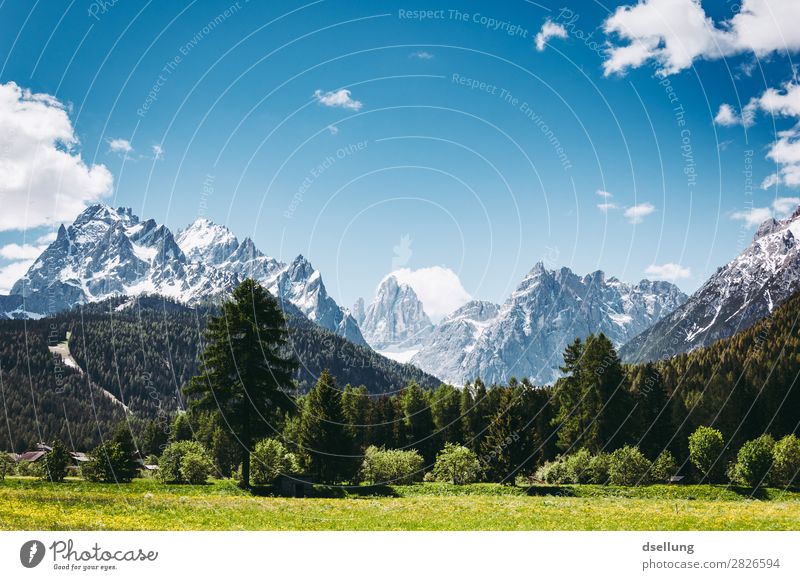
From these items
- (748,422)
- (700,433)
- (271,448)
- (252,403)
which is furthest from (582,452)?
(252,403)

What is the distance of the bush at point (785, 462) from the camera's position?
4825 centimetres

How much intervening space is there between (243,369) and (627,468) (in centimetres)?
3437

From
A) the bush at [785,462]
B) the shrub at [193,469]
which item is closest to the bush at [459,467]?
the shrub at [193,469]

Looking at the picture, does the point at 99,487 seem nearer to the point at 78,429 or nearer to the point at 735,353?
the point at 735,353

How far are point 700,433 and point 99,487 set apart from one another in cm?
5275

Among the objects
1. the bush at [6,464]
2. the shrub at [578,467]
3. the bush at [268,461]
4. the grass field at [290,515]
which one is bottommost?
the bush at [6,464]

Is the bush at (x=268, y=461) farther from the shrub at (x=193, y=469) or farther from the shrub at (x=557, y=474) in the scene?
the shrub at (x=557, y=474)

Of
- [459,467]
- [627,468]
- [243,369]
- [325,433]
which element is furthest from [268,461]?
[627,468]

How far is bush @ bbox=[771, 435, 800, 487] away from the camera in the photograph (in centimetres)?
4825

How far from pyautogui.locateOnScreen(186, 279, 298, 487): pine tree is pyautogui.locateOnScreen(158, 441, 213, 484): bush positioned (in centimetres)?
643

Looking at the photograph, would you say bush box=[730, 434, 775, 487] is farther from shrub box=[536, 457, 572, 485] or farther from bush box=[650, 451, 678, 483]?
shrub box=[536, 457, 572, 485]

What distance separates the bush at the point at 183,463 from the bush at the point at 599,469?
105ft
